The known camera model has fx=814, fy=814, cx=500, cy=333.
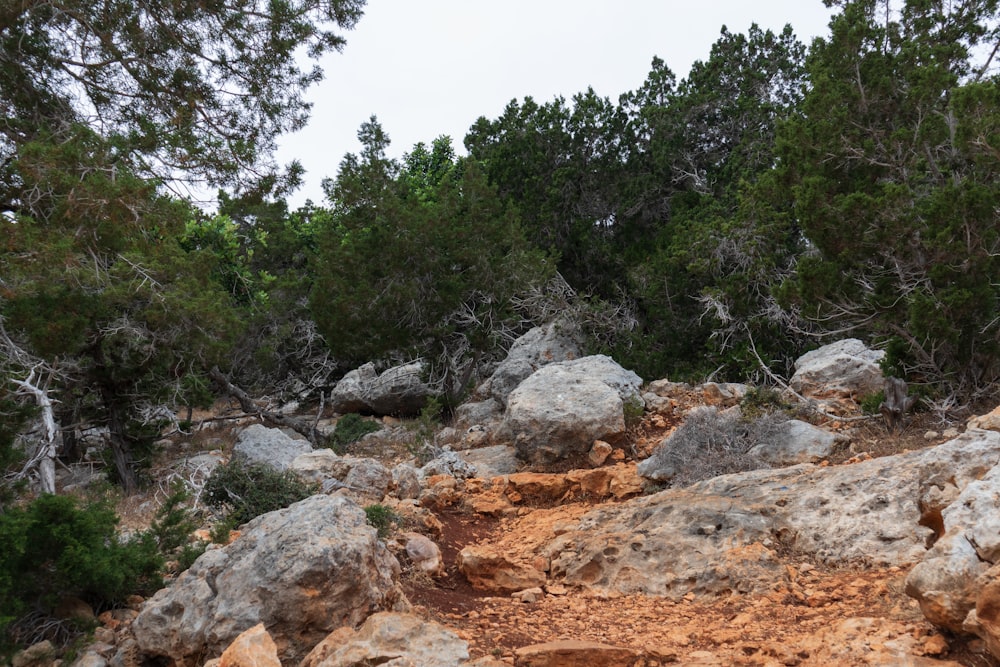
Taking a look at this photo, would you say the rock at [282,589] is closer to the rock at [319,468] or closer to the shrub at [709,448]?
the rock at [319,468]

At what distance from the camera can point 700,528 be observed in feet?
17.6

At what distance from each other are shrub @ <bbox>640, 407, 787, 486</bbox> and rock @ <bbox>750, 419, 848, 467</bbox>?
9 cm

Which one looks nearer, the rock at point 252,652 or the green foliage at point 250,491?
the rock at point 252,652

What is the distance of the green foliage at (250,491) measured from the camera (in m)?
6.46

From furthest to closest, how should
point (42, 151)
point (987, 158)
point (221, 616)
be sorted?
point (987, 158) < point (42, 151) < point (221, 616)

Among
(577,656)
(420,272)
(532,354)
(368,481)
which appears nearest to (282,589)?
(577,656)

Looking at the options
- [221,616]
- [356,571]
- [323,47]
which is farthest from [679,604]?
[323,47]

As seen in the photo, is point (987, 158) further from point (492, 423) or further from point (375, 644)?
point (375, 644)

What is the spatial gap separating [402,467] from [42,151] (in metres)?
4.18

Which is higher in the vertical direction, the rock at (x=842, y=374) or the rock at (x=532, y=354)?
the rock at (x=532, y=354)

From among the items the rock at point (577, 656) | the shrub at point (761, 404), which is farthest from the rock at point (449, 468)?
the rock at point (577, 656)

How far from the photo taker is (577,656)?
3611mm

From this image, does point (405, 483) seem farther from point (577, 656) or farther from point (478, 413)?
point (478, 413)

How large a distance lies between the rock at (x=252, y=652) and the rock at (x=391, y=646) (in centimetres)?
22
